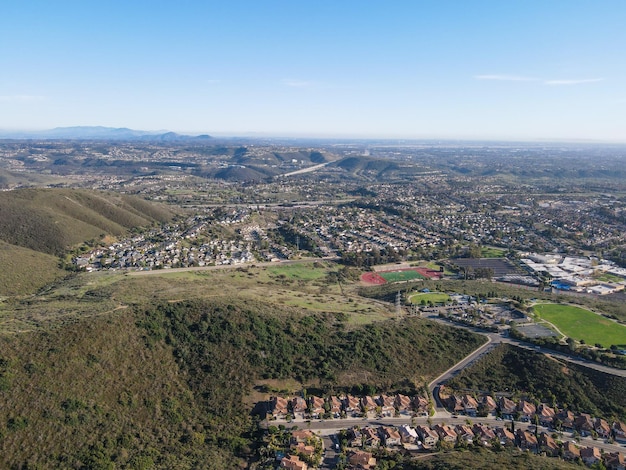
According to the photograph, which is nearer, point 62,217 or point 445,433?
point 445,433

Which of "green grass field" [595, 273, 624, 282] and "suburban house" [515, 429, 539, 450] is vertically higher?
"suburban house" [515, 429, 539, 450]

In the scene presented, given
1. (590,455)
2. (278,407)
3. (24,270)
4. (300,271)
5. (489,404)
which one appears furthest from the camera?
(300,271)

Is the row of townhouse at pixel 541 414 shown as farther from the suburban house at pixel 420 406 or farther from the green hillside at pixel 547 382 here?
the suburban house at pixel 420 406

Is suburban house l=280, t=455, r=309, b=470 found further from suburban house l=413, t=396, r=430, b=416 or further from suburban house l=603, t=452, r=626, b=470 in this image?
suburban house l=603, t=452, r=626, b=470

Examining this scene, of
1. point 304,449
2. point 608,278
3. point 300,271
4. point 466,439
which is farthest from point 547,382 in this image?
point 608,278

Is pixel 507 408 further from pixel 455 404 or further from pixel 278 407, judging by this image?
pixel 278 407

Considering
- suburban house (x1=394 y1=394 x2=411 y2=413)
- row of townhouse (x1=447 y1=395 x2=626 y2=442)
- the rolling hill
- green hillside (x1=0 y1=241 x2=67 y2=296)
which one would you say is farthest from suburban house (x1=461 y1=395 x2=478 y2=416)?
the rolling hill
